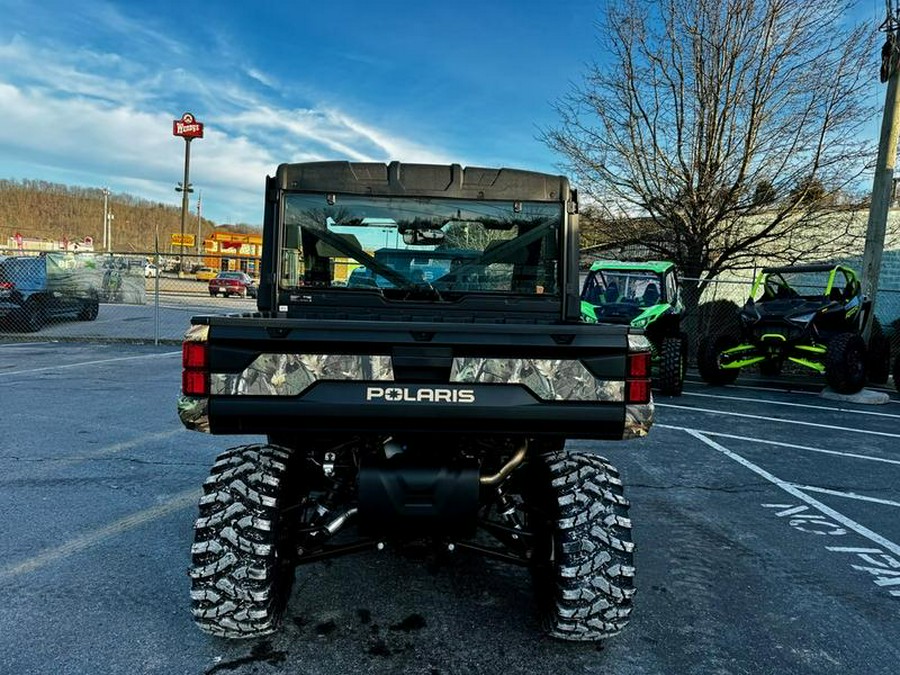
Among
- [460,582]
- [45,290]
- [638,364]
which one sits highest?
[638,364]

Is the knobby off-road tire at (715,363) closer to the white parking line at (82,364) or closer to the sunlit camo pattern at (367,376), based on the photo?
the sunlit camo pattern at (367,376)

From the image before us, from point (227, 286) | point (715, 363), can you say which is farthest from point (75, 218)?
point (715, 363)

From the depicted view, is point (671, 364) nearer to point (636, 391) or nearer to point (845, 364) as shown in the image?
point (845, 364)

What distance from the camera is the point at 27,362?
10.7m

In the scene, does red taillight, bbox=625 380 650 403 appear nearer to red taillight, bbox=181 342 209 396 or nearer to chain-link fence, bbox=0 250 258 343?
red taillight, bbox=181 342 209 396

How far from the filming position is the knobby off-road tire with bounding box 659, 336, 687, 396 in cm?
926

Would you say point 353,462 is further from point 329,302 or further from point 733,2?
point 733,2

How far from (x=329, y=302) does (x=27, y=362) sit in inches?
385

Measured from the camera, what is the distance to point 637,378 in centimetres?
248

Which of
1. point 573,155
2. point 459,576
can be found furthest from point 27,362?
point 573,155

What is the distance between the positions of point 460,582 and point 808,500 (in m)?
3.17

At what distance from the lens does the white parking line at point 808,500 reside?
13.2 feet

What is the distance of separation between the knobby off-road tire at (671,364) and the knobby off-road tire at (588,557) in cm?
713

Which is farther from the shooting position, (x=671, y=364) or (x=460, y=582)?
(x=671, y=364)
